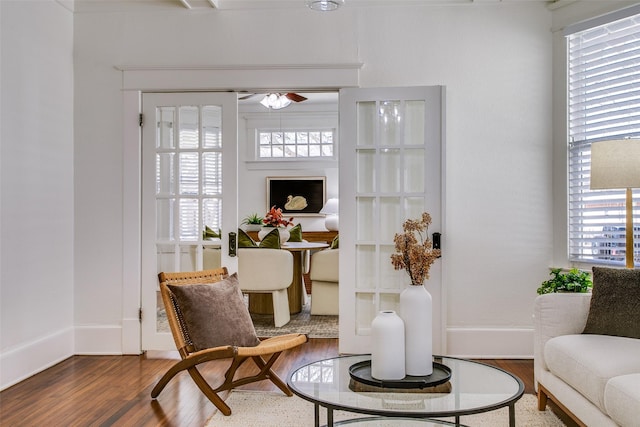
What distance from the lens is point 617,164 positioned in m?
3.47

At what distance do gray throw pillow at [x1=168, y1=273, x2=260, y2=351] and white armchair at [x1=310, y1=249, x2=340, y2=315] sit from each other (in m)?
2.26

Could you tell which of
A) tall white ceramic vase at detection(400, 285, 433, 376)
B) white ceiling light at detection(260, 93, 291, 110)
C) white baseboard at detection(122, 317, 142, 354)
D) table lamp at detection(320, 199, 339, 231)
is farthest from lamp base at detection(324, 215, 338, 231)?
tall white ceramic vase at detection(400, 285, 433, 376)

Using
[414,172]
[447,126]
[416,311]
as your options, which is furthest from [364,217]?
[416,311]

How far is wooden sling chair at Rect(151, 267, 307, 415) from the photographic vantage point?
321cm

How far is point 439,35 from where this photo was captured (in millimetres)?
4609

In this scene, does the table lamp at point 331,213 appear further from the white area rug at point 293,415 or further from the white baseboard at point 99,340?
the white area rug at point 293,415

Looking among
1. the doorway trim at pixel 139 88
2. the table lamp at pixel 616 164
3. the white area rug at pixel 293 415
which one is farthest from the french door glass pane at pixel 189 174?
the table lamp at pixel 616 164

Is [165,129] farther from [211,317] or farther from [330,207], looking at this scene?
[330,207]

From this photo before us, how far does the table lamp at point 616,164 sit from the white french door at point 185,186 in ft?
8.26

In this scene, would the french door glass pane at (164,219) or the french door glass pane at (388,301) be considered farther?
the french door glass pane at (164,219)

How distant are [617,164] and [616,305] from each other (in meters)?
0.90

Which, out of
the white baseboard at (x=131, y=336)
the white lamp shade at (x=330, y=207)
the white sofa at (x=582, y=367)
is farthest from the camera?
the white lamp shade at (x=330, y=207)

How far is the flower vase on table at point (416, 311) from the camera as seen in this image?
2.57 m

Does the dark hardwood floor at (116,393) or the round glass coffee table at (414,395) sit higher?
the round glass coffee table at (414,395)
